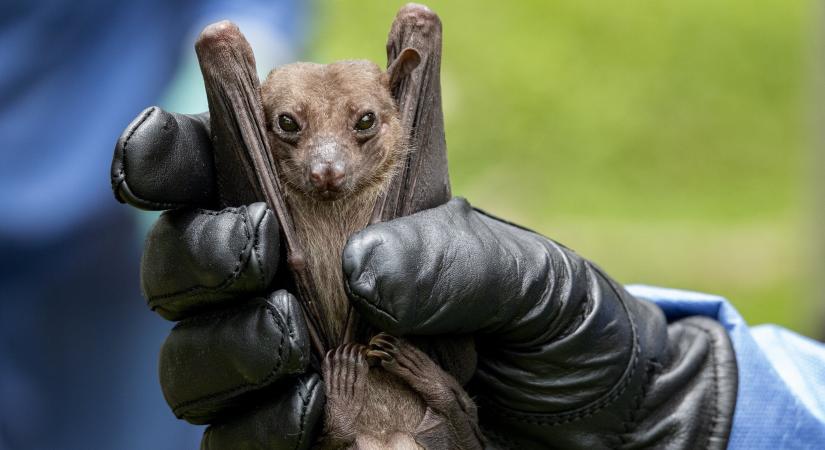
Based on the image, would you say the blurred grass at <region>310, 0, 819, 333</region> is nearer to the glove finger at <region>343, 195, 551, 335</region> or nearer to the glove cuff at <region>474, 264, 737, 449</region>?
the glove cuff at <region>474, 264, 737, 449</region>

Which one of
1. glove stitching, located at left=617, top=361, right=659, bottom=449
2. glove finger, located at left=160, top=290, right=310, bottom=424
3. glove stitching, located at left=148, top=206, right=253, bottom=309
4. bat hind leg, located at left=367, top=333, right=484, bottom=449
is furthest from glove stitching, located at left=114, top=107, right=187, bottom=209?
glove stitching, located at left=617, top=361, right=659, bottom=449

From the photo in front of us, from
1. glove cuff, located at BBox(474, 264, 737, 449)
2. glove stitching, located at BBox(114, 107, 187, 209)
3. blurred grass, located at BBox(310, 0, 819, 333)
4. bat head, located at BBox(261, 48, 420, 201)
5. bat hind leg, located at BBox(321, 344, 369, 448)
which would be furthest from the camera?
blurred grass, located at BBox(310, 0, 819, 333)

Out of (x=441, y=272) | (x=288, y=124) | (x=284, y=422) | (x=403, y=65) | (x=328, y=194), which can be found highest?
(x=403, y=65)

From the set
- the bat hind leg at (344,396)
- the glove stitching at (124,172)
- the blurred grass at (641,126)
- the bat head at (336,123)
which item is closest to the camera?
the glove stitching at (124,172)

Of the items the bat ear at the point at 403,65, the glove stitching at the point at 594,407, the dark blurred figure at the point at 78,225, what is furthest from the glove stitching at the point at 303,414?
the dark blurred figure at the point at 78,225

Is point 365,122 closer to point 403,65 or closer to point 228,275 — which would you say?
point 403,65

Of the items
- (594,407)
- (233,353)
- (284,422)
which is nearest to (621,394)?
(594,407)

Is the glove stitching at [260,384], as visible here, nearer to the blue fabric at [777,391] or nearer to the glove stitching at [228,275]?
the glove stitching at [228,275]
